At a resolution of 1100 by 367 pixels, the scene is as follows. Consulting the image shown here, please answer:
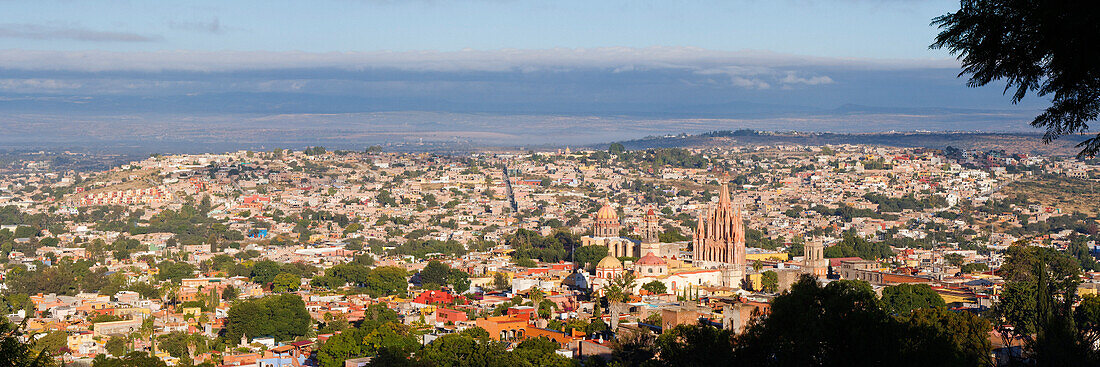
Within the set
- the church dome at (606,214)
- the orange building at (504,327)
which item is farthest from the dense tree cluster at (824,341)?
the church dome at (606,214)

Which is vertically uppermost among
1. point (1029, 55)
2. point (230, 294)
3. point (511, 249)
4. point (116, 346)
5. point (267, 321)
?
point (1029, 55)

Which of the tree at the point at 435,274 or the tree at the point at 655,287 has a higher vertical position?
the tree at the point at 655,287

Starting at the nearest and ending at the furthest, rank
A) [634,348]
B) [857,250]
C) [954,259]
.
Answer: [634,348], [954,259], [857,250]

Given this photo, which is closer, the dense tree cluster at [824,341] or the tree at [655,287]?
the dense tree cluster at [824,341]

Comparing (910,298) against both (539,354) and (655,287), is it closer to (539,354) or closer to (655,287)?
(655,287)

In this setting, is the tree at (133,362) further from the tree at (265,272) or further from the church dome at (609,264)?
the tree at (265,272)

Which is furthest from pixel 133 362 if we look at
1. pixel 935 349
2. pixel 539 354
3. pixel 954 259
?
pixel 954 259

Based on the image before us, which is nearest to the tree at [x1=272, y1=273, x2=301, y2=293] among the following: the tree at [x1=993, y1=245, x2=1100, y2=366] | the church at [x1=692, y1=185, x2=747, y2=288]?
the church at [x1=692, y1=185, x2=747, y2=288]
